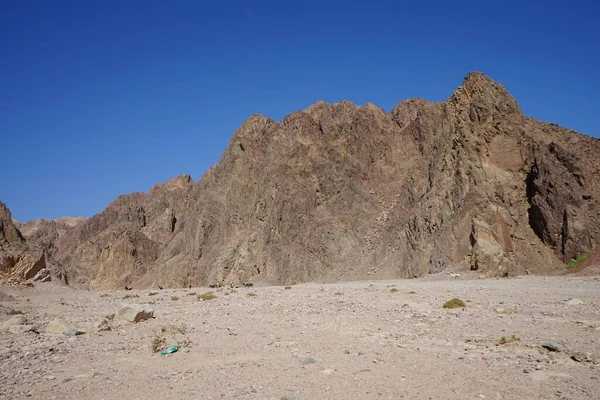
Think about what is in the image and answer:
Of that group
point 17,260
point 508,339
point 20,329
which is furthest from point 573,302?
point 17,260

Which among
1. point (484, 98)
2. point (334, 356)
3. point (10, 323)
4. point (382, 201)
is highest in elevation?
point (484, 98)

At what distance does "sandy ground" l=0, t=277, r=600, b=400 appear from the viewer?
7.96 metres

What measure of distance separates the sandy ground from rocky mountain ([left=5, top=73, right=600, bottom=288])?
62.2 feet

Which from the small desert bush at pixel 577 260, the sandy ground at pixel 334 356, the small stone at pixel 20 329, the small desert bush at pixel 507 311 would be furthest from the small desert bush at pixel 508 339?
the small desert bush at pixel 577 260

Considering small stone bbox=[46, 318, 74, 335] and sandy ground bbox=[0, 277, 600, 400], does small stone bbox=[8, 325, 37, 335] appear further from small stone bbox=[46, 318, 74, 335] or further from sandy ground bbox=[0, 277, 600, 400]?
small stone bbox=[46, 318, 74, 335]

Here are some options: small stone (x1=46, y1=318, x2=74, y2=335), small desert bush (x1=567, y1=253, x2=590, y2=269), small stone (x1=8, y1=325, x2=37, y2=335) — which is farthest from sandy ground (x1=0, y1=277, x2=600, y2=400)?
small desert bush (x1=567, y1=253, x2=590, y2=269)

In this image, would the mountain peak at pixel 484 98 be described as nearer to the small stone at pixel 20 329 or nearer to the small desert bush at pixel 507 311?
the small desert bush at pixel 507 311

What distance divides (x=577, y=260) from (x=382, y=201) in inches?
997

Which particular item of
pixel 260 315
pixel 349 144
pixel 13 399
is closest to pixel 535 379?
pixel 13 399

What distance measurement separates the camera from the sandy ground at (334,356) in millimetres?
7961

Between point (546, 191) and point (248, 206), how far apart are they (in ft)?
128

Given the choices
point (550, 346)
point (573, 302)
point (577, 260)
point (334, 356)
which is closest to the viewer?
point (550, 346)

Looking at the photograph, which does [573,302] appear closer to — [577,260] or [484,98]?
[577,260]

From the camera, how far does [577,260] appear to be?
3133cm
